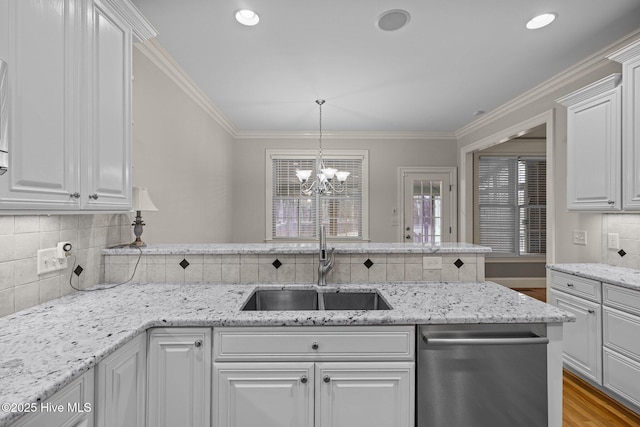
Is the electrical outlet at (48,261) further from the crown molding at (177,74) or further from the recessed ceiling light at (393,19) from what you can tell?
the recessed ceiling light at (393,19)

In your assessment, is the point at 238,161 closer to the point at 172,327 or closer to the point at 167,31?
the point at 167,31

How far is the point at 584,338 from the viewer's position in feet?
7.37

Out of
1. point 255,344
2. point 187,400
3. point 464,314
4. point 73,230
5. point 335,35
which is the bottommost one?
point 187,400

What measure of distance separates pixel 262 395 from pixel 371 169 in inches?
169

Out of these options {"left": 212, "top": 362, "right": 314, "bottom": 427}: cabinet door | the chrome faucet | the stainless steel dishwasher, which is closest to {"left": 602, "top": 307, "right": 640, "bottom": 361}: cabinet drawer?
the stainless steel dishwasher

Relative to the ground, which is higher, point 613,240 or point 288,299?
point 613,240

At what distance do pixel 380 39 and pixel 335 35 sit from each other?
14.0 inches

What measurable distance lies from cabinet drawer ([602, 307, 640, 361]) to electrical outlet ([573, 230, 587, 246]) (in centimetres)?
94

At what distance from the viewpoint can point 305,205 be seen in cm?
520

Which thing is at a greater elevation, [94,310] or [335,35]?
[335,35]

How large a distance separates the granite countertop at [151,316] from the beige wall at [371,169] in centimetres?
332

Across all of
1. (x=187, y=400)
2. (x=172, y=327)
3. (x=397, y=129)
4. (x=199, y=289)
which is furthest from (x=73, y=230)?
(x=397, y=129)

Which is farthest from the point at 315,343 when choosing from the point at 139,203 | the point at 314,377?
the point at 139,203

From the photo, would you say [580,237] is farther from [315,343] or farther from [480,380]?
[315,343]
